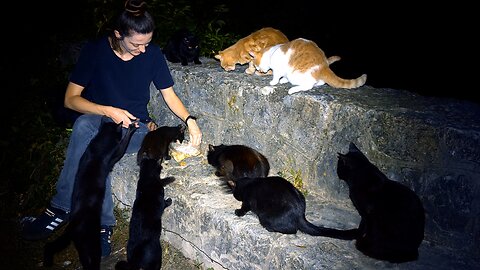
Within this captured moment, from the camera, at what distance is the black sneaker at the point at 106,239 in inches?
136

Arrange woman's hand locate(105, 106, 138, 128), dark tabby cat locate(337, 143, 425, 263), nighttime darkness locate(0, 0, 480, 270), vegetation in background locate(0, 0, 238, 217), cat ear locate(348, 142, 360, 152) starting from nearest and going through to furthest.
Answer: dark tabby cat locate(337, 143, 425, 263) → cat ear locate(348, 142, 360, 152) → woman's hand locate(105, 106, 138, 128) → nighttime darkness locate(0, 0, 480, 270) → vegetation in background locate(0, 0, 238, 217)

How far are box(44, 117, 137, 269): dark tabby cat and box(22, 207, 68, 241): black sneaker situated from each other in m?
0.47

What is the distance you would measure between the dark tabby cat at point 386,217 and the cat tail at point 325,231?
0.05m

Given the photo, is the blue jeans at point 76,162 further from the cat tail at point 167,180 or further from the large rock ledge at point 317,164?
the cat tail at point 167,180

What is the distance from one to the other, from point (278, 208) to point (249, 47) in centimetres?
166

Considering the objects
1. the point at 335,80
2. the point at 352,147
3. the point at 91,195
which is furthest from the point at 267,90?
the point at 91,195

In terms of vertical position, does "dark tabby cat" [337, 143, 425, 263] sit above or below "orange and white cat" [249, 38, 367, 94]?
below

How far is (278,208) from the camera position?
8.89 feet

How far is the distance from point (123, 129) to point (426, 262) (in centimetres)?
244

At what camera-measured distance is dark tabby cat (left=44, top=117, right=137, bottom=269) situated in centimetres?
295

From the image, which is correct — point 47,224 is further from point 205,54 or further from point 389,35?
point 389,35

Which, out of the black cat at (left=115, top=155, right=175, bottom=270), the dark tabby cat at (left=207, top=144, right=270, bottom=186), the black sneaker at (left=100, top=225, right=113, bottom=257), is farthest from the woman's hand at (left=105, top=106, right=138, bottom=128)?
the black sneaker at (left=100, top=225, right=113, bottom=257)

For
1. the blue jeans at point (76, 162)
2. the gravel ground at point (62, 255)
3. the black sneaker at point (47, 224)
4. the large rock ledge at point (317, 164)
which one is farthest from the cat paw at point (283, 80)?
the black sneaker at point (47, 224)

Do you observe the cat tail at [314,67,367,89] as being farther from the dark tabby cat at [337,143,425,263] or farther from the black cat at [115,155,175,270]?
the black cat at [115,155,175,270]
